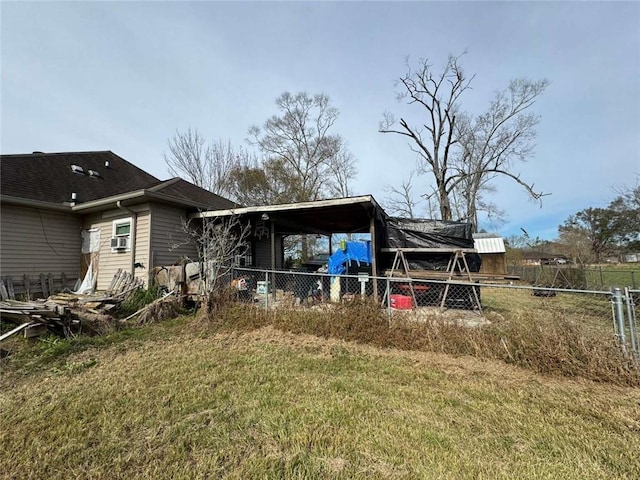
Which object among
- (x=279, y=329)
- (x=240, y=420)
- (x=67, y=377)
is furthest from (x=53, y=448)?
(x=279, y=329)

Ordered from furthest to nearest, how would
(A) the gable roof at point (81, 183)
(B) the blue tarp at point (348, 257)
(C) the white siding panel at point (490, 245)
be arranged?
1. (C) the white siding panel at point (490, 245)
2. (B) the blue tarp at point (348, 257)
3. (A) the gable roof at point (81, 183)

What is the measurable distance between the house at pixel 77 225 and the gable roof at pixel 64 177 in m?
0.03

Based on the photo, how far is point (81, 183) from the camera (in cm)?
974

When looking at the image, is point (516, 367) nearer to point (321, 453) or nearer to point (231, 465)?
point (321, 453)

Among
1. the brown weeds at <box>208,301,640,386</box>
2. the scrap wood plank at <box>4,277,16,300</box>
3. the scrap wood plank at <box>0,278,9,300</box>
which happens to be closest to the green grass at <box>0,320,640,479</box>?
the brown weeds at <box>208,301,640,386</box>

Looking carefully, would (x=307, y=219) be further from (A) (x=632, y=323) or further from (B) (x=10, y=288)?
(B) (x=10, y=288)

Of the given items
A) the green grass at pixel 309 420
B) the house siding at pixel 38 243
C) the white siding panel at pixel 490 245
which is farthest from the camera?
the white siding panel at pixel 490 245

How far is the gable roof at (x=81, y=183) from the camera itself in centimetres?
775

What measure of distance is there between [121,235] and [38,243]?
2439mm

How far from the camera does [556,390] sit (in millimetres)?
3035

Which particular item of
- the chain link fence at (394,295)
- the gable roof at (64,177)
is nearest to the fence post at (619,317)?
the chain link fence at (394,295)

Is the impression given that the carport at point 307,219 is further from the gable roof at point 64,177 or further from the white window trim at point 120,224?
the gable roof at point 64,177

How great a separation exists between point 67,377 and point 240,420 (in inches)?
104

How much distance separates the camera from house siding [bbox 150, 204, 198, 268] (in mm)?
7625
